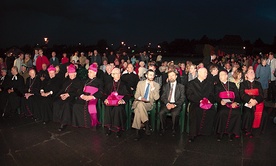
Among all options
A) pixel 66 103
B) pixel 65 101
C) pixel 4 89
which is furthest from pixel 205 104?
pixel 4 89

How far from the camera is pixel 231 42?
228 feet

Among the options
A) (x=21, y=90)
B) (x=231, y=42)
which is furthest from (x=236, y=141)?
(x=231, y=42)

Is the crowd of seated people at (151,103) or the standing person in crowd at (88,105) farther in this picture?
the standing person in crowd at (88,105)

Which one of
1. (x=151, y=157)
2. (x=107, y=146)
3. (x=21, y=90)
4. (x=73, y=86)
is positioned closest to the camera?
(x=151, y=157)

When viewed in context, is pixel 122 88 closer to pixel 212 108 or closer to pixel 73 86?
pixel 73 86

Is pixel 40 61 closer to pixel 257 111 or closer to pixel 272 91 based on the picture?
pixel 257 111

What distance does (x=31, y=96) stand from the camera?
6.84 metres

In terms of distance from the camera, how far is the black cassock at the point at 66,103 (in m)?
6.04

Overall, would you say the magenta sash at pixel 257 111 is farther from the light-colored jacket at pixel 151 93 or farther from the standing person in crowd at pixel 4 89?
the standing person in crowd at pixel 4 89

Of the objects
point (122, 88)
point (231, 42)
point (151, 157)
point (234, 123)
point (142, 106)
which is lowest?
point (151, 157)

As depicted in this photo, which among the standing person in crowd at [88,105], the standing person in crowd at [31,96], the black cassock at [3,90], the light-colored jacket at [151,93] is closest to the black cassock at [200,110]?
the light-colored jacket at [151,93]

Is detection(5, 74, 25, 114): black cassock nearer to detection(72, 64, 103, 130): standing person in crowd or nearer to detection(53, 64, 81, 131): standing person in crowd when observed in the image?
detection(53, 64, 81, 131): standing person in crowd

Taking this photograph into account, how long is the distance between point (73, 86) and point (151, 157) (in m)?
3.29

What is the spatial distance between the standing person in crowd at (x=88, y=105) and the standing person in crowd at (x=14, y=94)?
7.50 feet
